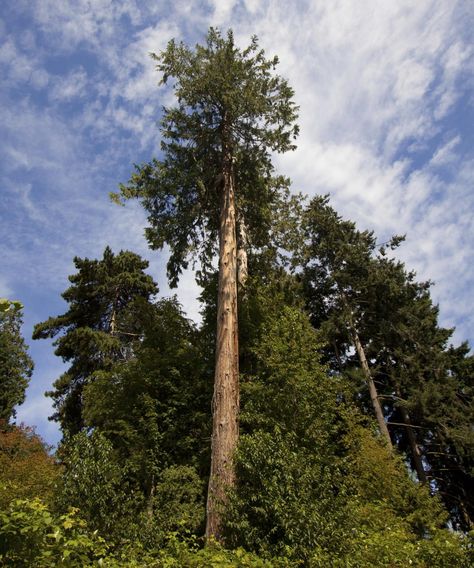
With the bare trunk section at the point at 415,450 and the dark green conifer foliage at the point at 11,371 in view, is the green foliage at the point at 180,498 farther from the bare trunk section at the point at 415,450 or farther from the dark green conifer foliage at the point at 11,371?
the dark green conifer foliage at the point at 11,371

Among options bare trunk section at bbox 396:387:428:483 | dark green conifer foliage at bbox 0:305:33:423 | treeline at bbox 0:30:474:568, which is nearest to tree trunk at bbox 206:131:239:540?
treeline at bbox 0:30:474:568

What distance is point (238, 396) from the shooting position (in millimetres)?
8477

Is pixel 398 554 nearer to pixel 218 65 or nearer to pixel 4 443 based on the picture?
pixel 218 65

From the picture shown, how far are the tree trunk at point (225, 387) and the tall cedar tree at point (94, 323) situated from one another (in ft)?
26.5

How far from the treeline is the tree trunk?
37 millimetres

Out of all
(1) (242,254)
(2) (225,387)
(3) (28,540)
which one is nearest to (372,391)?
(1) (242,254)

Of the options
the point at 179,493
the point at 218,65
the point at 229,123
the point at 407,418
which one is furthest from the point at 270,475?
the point at 407,418

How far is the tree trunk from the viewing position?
7.01 meters

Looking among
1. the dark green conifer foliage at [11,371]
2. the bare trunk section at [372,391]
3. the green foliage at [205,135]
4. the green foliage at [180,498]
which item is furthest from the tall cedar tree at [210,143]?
the dark green conifer foliage at [11,371]

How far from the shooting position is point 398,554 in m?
5.25

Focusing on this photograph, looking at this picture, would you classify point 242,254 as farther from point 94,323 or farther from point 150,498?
point 94,323

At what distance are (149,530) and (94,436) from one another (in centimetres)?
231

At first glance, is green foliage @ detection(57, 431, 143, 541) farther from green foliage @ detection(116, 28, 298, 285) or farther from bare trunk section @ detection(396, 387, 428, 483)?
bare trunk section @ detection(396, 387, 428, 483)

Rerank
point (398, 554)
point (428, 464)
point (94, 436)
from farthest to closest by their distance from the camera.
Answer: point (428, 464), point (94, 436), point (398, 554)
